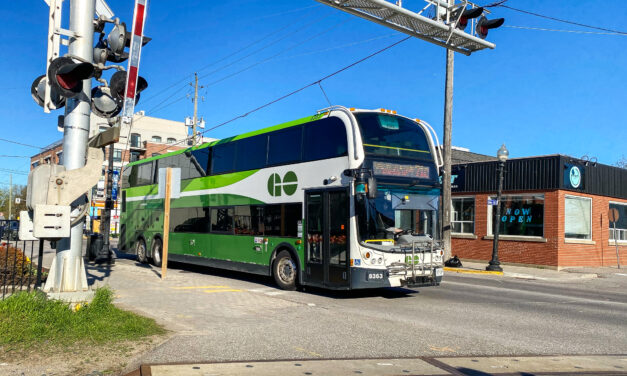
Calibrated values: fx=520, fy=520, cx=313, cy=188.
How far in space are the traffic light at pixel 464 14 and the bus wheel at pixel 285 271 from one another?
6814 millimetres

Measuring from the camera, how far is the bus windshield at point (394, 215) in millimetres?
11016

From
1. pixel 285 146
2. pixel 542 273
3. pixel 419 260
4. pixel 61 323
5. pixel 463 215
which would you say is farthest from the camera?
pixel 463 215

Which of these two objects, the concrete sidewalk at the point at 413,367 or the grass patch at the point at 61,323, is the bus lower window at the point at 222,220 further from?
the concrete sidewalk at the point at 413,367

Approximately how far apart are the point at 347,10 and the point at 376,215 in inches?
168

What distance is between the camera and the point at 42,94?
7.47 m

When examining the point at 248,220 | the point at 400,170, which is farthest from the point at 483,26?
the point at 248,220

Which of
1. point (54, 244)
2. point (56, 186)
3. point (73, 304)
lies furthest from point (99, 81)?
point (73, 304)

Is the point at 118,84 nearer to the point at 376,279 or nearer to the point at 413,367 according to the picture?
the point at 413,367

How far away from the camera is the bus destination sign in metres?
11.3

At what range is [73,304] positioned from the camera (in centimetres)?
735

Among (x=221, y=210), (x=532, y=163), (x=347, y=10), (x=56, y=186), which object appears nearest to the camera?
(x=56, y=186)

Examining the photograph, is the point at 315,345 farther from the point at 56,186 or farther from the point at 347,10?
the point at 347,10

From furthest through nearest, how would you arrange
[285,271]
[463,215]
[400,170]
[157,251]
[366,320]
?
[463,215], [157,251], [285,271], [400,170], [366,320]

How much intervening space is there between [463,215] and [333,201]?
1619cm
